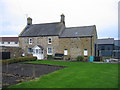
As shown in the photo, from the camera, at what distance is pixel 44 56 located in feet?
99.9

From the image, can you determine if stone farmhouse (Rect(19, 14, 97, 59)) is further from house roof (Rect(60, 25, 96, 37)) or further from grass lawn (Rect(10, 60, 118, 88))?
grass lawn (Rect(10, 60, 118, 88))

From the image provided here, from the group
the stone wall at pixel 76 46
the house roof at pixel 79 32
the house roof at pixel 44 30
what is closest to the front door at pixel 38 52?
the house roof at pixel 44 30

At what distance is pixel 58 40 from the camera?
29438 mm

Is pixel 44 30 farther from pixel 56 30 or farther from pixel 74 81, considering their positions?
pixel 74 81

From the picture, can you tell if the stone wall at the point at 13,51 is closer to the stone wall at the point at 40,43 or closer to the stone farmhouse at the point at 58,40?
the stone wall at the point at 40,43

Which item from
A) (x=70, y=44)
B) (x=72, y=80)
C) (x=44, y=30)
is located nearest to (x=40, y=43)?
(x=44, y=30)

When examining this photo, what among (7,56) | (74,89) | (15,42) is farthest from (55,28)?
(15,42)

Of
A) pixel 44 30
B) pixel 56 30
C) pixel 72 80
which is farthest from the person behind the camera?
pixel 44 30

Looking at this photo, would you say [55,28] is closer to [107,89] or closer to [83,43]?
[83,43]

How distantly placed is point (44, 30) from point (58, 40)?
562cm

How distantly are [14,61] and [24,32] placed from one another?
15624 mm

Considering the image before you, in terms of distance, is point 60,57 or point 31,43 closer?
point 60,57

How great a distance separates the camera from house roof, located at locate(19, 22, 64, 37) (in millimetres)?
30773

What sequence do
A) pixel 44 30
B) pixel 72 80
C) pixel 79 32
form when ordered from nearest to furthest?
1. pixel 72 80
2. pixel 79 32
3. pixel 44 30
